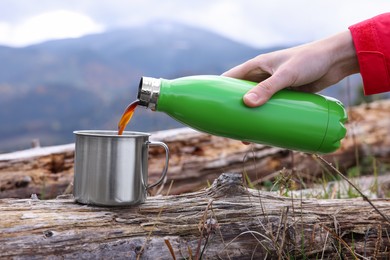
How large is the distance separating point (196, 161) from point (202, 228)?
2.55 metres

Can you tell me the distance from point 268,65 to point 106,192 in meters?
0.82

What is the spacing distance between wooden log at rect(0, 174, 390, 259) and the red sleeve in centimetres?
51

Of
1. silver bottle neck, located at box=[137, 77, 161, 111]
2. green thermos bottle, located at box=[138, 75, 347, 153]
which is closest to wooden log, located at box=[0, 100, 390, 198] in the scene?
green thermos bottle, located at box=[138, 75, 347, 153]

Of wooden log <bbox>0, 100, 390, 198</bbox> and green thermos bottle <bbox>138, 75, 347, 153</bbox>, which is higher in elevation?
green thermos bottle <bbox>138, 75, 347, 153</bbox>

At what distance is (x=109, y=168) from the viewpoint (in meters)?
1.94

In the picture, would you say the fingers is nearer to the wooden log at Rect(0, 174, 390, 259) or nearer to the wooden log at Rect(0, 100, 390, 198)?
the wooden log at Rect(0, 174, 390, 259)

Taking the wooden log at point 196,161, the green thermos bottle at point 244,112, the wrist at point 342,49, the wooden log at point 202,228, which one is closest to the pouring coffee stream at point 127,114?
the green thermos bottle at point 244,112

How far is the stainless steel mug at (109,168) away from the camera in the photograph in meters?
1.93

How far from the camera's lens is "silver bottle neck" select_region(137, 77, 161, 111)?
6.21ft

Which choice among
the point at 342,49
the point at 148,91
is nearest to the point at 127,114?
the point at 148,91

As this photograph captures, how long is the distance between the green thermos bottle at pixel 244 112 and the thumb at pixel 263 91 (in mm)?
30

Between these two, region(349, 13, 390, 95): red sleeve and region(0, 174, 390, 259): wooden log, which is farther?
region(349, 13, 390, 95): red sleeve

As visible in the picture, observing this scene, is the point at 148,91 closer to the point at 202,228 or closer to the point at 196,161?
the point at 202,228

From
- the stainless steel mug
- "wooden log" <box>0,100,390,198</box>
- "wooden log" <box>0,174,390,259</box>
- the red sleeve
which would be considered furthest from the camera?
"wooden log" <box>0,100,390,198</box>
